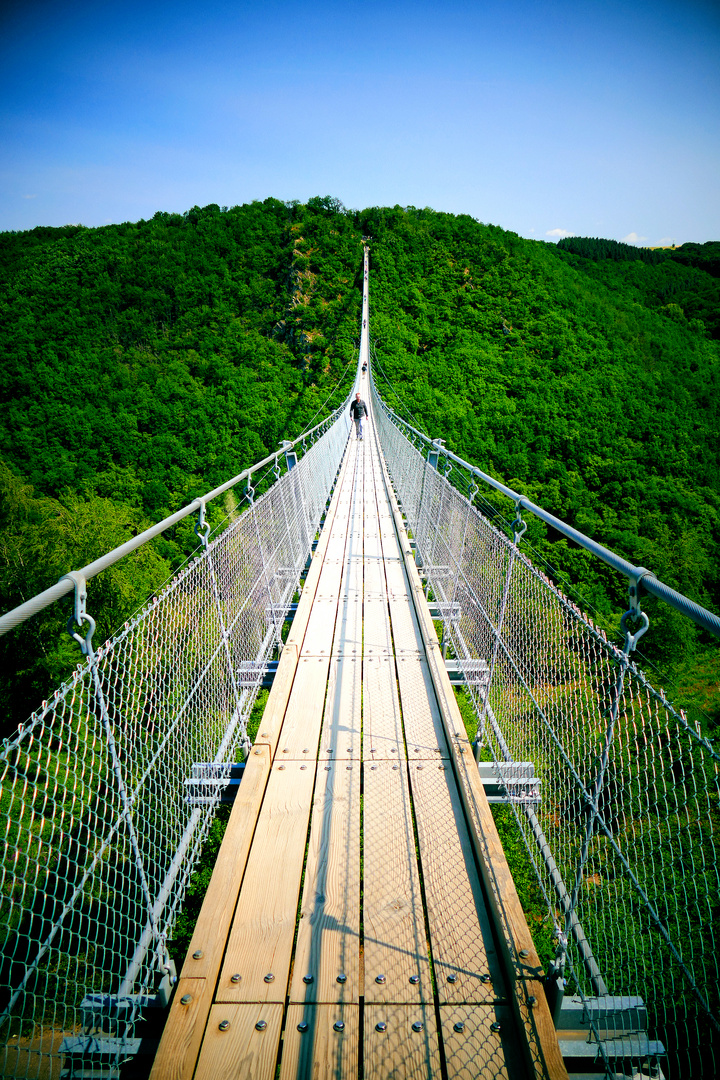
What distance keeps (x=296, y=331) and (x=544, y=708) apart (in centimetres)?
4235

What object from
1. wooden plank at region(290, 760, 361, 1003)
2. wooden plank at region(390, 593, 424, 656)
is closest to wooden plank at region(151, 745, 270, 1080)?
wooden plank at region(290, 760, 361, 1003)

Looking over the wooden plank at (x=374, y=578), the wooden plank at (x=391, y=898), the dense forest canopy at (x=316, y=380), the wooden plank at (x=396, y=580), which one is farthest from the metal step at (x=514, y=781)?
the dense forest canopy at (x=316, y=380)

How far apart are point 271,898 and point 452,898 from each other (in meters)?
0.56

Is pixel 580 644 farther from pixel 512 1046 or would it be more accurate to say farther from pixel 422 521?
pixel 422 521

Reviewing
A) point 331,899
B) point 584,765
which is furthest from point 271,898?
point 584,765

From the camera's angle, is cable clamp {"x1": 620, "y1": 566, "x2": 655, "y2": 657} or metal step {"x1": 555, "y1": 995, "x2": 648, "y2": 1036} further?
metal step {"x1": 555, "y1": 995, "x2": 648, "y2": 1036}

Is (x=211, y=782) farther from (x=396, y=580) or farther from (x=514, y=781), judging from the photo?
(x=396, y=580)

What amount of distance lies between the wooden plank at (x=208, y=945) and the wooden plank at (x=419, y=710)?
66cm

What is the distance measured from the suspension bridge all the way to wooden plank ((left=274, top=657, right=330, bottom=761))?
0.05 ft

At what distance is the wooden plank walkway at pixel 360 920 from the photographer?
1.32 m

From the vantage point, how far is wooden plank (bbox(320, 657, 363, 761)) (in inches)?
91.0

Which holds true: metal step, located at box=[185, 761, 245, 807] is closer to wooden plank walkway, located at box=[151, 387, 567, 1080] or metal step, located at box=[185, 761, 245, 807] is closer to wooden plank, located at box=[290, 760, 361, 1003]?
wooden plank walkway, located at box=[151, 387, 567, 1080]

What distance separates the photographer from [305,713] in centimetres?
256

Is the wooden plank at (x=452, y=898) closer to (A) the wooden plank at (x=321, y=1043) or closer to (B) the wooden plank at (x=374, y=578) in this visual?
(A) the wooden plank at (x=321, y=1043)
